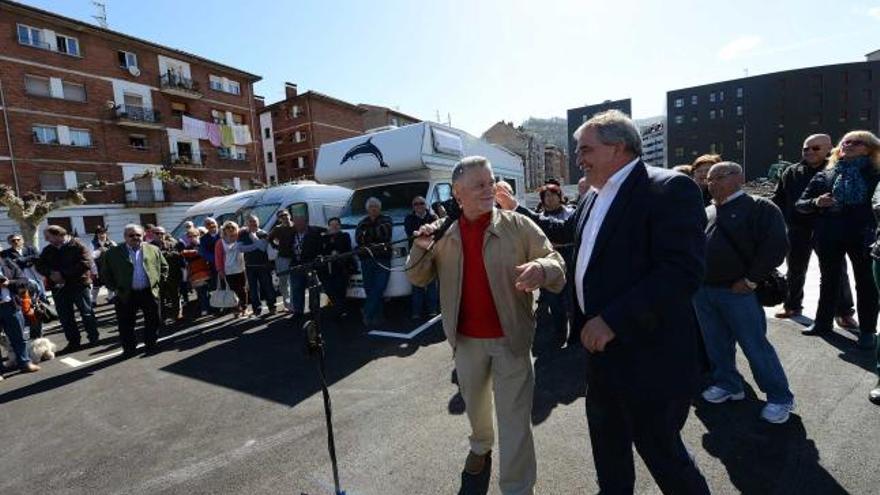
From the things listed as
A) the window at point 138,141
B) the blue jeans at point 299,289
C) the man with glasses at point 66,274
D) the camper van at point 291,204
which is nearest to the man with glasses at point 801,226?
the blue jeans at point 299,289

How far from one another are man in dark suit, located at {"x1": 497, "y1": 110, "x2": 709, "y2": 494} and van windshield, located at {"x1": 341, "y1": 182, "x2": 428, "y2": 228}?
6.01 meters

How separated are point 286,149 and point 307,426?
152 feet

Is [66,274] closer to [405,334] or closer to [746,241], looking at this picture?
[405,334]

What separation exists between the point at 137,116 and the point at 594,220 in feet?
122

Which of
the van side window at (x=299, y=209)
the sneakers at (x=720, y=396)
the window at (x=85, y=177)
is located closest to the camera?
the sneakers at (x=720, y=396)

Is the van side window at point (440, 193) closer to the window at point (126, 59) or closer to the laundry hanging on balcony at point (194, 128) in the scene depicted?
the laundry hanging on balcony at point (194, 128)

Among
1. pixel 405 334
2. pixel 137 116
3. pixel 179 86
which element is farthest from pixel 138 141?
pixel 405 334

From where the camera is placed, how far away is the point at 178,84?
33312 millimetres

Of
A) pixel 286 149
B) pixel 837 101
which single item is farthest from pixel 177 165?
pixel 837 101

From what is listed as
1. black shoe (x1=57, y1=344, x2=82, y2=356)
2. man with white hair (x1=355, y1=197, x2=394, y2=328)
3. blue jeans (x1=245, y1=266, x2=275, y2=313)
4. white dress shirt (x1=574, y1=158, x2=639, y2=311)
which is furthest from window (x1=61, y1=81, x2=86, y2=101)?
white dress shirt (x1=574, y1=158, x2=639, y2=311)

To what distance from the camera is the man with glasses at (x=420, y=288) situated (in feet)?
22.1

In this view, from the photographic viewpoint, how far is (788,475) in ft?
8.54

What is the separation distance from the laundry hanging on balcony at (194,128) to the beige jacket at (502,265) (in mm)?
35023

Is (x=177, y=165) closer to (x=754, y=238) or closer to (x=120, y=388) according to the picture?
(x=120, y=388)
